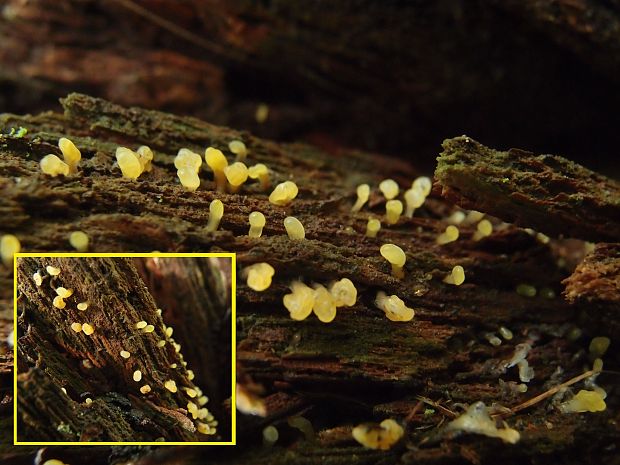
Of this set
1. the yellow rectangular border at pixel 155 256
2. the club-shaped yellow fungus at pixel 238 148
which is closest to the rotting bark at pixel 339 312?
the yellow rectangular border at pixel 155 256

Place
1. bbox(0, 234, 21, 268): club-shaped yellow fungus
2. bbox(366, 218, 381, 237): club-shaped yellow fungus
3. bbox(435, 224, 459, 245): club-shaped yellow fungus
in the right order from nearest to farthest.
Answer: bbox(0, 234, 21, 268): club-shaped yellow fungus < bbox(366, 218, 381, 237): club-shaped yellow fungus < bbox(435, 224, 459, 245): club-shaped yellow fungus

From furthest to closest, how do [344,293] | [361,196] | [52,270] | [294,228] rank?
1. [361,196]
2. [294,228]
3. [344,293]
4. [52,270]

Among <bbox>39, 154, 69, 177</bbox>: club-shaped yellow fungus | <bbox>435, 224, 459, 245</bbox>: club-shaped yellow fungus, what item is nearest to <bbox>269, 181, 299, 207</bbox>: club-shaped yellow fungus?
<bbox>435, 224, 459, 245</bbox>: club-shaped yellow fungus

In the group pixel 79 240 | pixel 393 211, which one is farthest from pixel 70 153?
pixel 393 211

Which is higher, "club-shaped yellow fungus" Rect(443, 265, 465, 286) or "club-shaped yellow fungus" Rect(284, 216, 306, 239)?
"club-shaped yellow fungus" Rect(284, 216, 306, 239)

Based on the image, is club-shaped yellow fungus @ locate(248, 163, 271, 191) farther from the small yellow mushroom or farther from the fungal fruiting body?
the fungal fruiting body

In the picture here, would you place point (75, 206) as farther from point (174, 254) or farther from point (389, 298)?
point (389, 298)

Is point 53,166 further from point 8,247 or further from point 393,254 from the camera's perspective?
point 393,254

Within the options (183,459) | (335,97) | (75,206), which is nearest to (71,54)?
(335,97)
